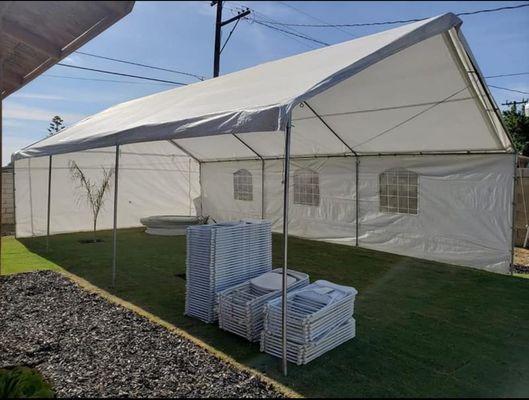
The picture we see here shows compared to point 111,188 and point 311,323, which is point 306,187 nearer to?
point 111,188

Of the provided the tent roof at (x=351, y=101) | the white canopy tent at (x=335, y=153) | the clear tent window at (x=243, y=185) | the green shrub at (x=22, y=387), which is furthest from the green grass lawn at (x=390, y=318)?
the clear tent window at (x=243, y=185)

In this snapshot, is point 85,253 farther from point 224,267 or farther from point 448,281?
point 448,281

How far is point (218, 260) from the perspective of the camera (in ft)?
12.5

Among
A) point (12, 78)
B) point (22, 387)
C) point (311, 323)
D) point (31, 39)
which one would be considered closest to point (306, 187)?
point (311, 323)

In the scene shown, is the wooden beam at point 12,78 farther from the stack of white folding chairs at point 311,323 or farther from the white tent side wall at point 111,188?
the white tent side wall at point 111,188

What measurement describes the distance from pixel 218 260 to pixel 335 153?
185 inches

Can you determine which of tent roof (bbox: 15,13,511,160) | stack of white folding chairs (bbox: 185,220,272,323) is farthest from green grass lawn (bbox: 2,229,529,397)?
tent roof (bbox: 15,13,511,160)

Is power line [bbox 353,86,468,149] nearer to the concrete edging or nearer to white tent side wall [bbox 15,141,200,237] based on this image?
the concrete edging

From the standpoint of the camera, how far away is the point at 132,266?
6.22m

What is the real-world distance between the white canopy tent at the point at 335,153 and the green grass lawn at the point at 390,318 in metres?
0.79

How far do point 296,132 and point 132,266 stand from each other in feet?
12.0

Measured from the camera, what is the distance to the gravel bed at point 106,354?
2613 mm

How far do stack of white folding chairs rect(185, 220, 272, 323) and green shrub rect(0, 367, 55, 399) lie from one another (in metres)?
1.64

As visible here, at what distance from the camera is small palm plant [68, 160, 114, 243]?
31.9ft
